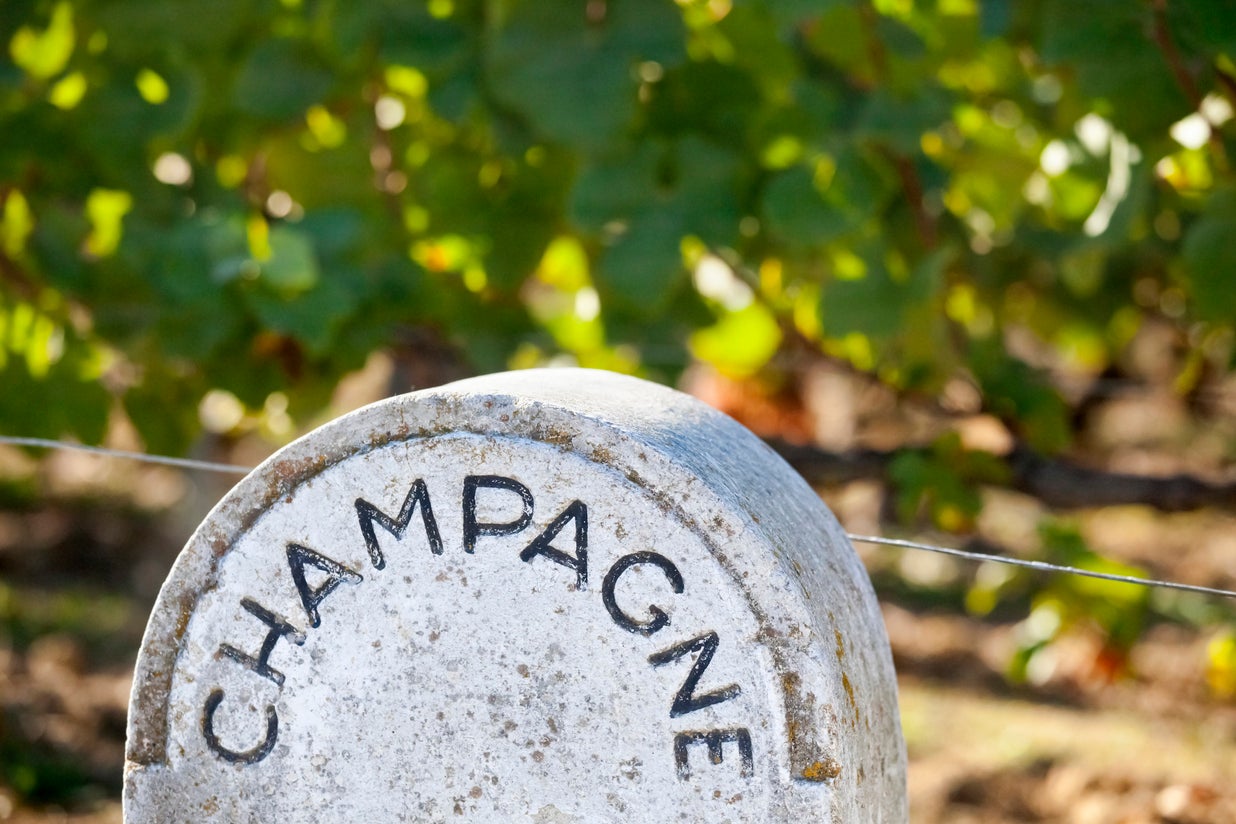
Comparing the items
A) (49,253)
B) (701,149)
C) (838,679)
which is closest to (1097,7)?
(701,149)

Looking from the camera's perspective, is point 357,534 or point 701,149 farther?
point 701,149

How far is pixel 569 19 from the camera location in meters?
1.98

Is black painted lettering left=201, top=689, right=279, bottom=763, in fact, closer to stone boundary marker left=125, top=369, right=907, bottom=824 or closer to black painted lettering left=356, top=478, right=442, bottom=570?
stone boundary marker left=125, top=369, right=907, bottom=824

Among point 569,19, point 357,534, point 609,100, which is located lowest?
point 357,534

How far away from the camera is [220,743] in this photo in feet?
4.28

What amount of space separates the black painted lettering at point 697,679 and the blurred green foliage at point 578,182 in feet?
3.05

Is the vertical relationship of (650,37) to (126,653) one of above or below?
above

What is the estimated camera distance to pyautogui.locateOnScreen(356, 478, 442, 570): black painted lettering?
49.7 inches

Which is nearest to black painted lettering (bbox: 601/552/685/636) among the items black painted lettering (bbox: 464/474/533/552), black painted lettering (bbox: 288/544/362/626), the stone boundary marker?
the stone boundary marker

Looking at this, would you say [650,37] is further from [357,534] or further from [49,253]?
[49,253]

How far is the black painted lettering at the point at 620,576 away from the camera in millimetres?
1206

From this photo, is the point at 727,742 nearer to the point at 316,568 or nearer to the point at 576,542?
the point at 576,542

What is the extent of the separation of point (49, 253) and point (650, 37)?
1.19m

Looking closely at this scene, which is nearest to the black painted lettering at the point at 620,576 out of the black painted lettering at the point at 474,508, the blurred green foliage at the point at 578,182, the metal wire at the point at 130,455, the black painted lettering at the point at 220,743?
the black painted lettering at the point at 474,508
